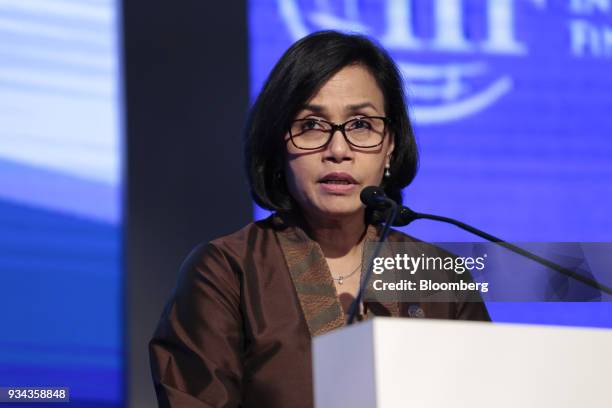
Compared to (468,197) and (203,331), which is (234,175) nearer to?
(468,197)

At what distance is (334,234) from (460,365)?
0.91 meters

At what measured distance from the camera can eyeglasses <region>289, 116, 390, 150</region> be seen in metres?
1.95

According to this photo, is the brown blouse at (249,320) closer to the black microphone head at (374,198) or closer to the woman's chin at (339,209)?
the woman's chin at (339,209)

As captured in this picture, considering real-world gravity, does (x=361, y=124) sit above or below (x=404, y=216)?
above

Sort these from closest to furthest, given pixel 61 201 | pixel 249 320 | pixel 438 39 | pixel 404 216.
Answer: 1. pixel 404 216
2. pixel 249 320
3. pixel 61 201
4. pixel 438 39

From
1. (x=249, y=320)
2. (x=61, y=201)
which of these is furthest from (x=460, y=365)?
(x=61, y=201)

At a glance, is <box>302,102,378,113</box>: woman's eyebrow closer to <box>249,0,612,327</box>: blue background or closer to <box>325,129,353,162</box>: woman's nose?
<box>325,129,353,162</box>: woman's nose

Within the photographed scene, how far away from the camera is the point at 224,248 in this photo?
1.95 metres

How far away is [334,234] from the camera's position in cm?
204

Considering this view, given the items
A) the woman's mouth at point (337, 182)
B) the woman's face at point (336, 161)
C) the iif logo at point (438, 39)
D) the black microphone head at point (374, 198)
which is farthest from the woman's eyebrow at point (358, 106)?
the iif logo at point (438, 39)

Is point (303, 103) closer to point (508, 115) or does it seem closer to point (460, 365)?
point (460, 365)

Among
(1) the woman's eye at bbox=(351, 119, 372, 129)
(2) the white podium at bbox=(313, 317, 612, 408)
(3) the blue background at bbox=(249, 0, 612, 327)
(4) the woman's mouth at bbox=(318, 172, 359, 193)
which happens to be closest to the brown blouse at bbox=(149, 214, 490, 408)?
(4) the woman's mouth at bbox=(318, 172, 359, 193)

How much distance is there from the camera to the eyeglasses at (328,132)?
195cm

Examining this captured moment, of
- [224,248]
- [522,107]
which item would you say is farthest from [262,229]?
[522,107]
